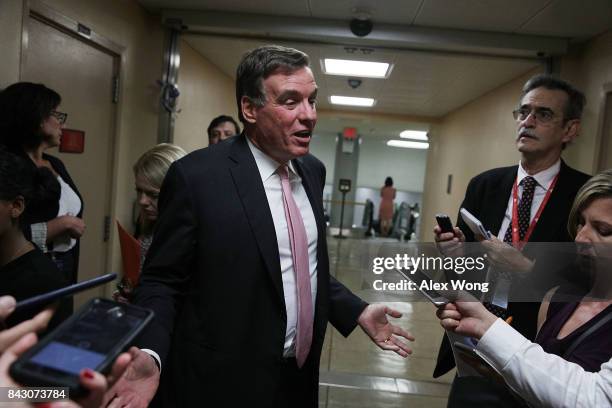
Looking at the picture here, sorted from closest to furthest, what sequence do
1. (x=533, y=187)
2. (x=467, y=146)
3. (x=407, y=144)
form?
(x=533, y=187), (x=467, y=146), (x=407, y=144)

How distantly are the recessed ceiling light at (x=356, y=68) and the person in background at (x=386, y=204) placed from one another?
599 centimetres

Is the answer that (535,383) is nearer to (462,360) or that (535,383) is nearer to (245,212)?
(462,360)

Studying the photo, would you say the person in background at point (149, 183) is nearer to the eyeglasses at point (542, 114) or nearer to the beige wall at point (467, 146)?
the eyeglasses at point (542, 114)

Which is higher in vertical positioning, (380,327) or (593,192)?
(593,192)

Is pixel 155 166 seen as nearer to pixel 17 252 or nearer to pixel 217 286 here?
pixel 17 252

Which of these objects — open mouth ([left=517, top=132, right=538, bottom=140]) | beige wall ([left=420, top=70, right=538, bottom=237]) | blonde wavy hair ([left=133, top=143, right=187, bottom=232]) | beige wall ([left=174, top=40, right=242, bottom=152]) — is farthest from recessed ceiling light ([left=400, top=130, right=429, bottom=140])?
blonde wavy hair ([left=133, top=143, right=187, bottom=232])

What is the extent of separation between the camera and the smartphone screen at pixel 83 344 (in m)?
0.51

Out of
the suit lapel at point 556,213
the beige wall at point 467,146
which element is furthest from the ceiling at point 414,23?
the suit lapel at point 556,213

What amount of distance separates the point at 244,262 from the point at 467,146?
229 inches

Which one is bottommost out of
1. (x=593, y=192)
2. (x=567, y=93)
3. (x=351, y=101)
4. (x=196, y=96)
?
(x=593, y=192)

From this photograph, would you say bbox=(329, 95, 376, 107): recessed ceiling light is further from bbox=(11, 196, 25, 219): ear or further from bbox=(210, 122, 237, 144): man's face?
bbox=(11, 196, 25, 219): ear

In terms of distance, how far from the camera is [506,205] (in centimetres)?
175

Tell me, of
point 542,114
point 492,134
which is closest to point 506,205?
point 542,114

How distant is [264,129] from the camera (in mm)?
1253
